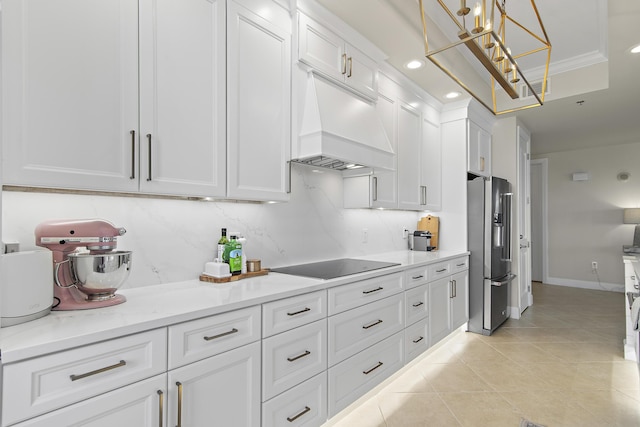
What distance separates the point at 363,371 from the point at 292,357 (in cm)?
69

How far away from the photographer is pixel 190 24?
1.57 meters

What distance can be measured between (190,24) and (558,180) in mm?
7273

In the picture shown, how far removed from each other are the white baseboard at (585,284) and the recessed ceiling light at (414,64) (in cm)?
580

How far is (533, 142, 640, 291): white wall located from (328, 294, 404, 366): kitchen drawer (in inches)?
224

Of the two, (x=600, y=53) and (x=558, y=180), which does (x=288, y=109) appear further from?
(x=558, y=180)

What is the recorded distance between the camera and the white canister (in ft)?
3.34

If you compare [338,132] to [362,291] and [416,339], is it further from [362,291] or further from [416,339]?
[416,339]

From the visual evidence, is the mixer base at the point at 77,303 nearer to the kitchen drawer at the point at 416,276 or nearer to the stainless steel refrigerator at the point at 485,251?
the kitchen drawer at the point at 416,276

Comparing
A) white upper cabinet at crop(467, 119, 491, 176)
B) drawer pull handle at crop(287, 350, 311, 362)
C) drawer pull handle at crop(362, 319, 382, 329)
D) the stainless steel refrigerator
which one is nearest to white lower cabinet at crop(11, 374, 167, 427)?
drawer pull handle at crop(287, 350, 311, 362)

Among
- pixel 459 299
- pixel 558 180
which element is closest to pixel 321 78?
pixel 459 299

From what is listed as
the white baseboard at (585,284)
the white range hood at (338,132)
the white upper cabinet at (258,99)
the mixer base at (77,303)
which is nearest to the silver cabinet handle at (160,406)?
the mixer base at (77,303)

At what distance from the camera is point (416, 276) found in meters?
2.70

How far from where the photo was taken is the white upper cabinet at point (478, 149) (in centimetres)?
377

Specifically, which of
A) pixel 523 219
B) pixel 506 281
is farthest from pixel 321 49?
pixel 523 219
